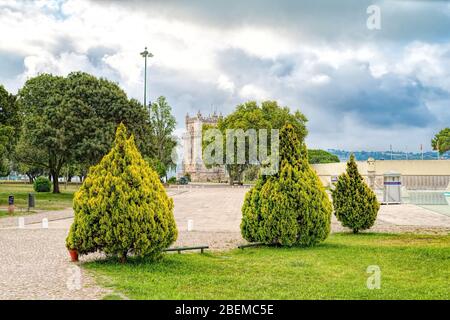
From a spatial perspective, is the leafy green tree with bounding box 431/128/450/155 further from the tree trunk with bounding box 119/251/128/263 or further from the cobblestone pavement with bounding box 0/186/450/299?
the tree trunk with bounding box 119/251/128/263

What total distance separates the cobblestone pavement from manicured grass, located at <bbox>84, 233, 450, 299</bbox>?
0.56 metres

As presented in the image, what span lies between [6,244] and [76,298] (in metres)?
6.73

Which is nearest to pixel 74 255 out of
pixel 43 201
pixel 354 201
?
pixel 354 201

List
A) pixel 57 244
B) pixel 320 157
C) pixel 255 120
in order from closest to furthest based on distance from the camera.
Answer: pixel 57 244, pixel 255 120, pixel 320 157

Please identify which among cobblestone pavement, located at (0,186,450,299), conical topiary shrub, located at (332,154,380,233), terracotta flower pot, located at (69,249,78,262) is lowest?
cobblestone pavement, located at (0,186,450,299)

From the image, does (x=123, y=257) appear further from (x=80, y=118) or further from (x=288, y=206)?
(x=80, y=118)

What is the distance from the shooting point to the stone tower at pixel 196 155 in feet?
375

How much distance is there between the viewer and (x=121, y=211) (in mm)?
8992

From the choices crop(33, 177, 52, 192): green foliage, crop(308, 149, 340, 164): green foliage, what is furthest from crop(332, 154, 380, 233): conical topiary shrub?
crop(308, 149, 340, 164): green foliage

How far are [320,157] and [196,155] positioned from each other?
28.5 m

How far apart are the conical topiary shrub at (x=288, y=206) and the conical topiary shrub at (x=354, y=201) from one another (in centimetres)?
318

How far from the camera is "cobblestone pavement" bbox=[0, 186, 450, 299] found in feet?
23.7
